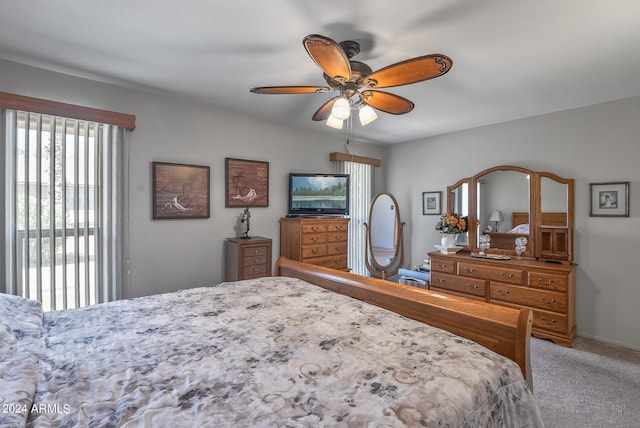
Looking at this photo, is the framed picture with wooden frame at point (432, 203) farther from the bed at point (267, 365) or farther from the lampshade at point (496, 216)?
the bed at point (267, 365)

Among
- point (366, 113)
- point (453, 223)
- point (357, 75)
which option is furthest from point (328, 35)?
point (453, 223)

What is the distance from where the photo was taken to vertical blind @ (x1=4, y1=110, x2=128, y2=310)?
2365 mm

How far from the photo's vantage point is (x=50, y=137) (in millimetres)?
2471

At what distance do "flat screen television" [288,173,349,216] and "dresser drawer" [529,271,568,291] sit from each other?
7.42 feet

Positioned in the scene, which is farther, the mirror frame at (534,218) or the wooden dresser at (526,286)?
the mirror frame at (534,218)

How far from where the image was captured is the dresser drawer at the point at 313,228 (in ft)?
12.5

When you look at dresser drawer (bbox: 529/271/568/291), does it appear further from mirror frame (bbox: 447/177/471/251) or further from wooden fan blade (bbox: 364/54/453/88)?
wooden fan blade (bbox: 364/54/453/88)

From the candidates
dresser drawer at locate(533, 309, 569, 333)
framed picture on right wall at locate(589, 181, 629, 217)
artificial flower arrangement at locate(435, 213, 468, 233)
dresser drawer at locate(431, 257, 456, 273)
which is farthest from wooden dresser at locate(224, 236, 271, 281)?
framed picture on right wall at locate(589, 181, 629, 217)

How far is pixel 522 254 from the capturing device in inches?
140

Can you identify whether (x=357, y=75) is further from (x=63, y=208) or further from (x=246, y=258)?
(x=63, y=208)

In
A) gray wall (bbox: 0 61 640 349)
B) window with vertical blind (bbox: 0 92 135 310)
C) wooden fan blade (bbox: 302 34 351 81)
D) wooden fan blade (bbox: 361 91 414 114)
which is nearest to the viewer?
wooden fan blade (bbox: 302 34 351 81)

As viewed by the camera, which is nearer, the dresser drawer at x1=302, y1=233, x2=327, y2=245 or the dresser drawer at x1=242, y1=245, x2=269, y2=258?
the dresser drawer at x1=242, y1=245, x2=269, y2=258

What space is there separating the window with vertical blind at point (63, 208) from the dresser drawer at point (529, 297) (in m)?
3.84

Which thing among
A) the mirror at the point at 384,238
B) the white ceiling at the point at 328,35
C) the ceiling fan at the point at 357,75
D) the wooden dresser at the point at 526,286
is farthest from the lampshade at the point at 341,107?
the mirror at the point at 384,238
